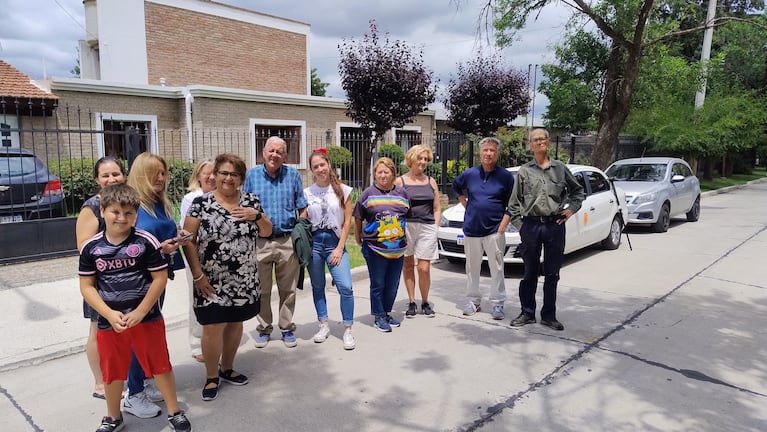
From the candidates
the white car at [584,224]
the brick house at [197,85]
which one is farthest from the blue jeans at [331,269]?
the brick house at [197,85]

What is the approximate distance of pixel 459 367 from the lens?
170 inches

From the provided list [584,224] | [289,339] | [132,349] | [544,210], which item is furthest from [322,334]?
[584,224]

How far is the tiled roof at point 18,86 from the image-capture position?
13727 mm

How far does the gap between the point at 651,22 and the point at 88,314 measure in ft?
56.8

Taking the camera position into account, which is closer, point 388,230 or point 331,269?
point 331,269

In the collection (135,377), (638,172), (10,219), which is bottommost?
(135,377)

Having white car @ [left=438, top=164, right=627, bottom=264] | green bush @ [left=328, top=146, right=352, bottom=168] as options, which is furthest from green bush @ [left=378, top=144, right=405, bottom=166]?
white car @ [left=438, top=164, right=627, bottom=264]

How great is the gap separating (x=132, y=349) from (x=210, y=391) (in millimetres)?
733

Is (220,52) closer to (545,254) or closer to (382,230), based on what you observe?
(382,230)

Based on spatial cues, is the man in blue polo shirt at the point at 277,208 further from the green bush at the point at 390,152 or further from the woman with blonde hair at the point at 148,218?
the green bush at the point at 390,152

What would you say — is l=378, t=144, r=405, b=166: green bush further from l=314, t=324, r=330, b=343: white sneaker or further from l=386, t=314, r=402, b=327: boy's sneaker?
l=314, t=324, r=330, b=343: white sneaker

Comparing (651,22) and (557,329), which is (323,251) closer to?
(557,329)

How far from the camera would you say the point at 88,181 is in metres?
10.8

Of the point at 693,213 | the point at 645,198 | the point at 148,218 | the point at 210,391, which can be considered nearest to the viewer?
the point at 148,218
